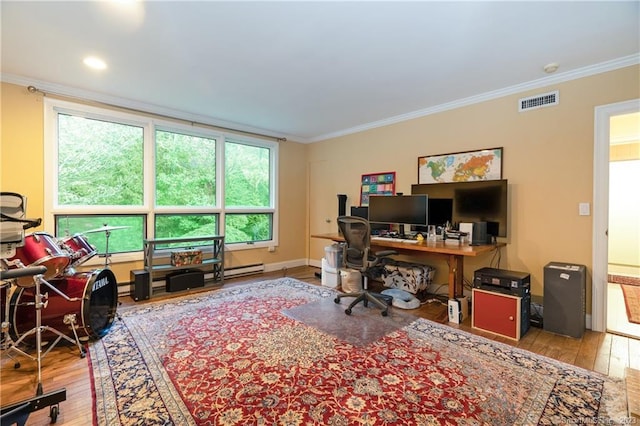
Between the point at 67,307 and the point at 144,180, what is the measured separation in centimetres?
217

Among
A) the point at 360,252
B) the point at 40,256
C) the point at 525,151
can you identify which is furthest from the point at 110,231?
the point at 525,151

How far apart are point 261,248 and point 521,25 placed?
4.45 m

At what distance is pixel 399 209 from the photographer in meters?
3.88

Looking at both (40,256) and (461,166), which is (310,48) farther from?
(40,256)

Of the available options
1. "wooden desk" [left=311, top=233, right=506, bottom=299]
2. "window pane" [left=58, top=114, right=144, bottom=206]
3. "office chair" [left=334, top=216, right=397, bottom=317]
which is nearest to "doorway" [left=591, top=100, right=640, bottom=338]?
"wooden desk" [left=311, top=233, right=506, bottom=299]

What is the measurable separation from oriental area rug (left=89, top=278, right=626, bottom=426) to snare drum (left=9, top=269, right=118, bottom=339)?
0.77 ft

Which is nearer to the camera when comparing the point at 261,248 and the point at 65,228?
the point at 65,228

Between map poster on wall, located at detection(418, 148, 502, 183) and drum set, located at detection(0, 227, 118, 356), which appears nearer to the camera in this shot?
drum set, located at detection(0, 227, 118, 356)

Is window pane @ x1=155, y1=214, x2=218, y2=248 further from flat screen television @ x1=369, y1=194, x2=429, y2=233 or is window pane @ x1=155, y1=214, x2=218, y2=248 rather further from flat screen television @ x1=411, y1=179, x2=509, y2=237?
flat screen television @ x1=411, y1=179, x2=509, y2=237

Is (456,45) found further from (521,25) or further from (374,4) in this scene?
(374,4)

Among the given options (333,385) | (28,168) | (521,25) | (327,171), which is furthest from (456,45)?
(28,168)

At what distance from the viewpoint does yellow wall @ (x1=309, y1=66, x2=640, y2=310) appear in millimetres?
2824

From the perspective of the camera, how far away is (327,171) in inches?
216

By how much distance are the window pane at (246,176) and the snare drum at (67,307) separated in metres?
2.59
